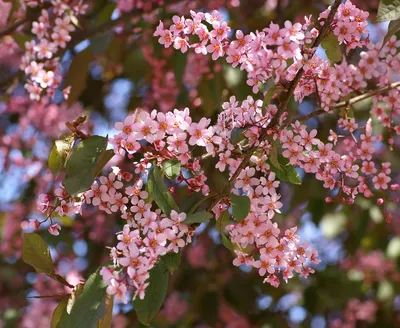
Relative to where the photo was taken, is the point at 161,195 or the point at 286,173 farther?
the point at 286,173

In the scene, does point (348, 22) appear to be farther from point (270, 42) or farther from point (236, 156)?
point (236, 156)

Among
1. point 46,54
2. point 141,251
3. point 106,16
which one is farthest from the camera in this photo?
point 106,16

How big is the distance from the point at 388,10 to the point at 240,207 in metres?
0.50

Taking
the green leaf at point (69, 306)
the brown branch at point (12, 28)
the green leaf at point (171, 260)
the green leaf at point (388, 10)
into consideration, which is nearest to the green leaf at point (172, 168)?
the green leaf at point (171, 260)

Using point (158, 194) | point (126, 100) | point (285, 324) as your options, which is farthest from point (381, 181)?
point (126, 100)

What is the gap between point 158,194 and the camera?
991 millimetres

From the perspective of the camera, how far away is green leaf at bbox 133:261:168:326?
3.25 ft

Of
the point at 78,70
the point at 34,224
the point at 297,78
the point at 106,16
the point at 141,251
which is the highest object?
the point at 297,78

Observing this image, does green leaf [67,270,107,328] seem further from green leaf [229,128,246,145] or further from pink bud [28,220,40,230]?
green leaf [229,128,246,145]

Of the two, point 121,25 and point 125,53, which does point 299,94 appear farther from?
point 125,53

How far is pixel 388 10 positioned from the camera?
1222 millimetres

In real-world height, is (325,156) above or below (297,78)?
below

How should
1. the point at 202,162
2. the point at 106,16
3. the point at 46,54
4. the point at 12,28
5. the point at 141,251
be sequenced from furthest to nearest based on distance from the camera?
1. the point at 106,16
2. the point at 12,28
3. the point at 46,54
4. the point at 202,162
5. the point at 141,251

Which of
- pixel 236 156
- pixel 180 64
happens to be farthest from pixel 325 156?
pixel 180 64
